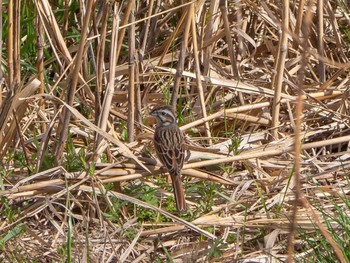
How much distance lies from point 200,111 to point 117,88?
61cm

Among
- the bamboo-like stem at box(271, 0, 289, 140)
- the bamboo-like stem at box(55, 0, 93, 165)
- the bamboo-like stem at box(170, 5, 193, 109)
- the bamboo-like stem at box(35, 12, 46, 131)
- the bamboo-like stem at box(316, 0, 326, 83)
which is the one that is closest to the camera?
the bamboo-like stem at box(55, 0, 93, 165)

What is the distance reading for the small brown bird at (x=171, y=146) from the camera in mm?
4102

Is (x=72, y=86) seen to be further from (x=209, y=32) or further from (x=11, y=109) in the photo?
(x=209, y=32)

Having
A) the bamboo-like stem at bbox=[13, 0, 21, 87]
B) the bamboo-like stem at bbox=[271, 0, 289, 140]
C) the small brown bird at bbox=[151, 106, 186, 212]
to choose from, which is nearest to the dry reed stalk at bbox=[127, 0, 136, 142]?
the small brown bird at bbox=[151, 106, 186, 212]

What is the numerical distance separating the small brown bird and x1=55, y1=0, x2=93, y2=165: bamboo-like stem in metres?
0.55

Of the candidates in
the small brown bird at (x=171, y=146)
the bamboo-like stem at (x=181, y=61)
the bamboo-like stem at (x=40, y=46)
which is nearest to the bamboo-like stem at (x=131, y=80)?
the small brown bird at (x=171, y=146)

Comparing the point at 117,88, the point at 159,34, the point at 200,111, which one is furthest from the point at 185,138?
the point at 159,34

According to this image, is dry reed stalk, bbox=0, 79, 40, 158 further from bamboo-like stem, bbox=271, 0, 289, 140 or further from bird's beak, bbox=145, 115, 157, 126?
bamboo-like stem, bbox=271, 0, 289, 140

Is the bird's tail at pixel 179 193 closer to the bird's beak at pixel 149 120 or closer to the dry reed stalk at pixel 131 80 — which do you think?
the dry reed stalk at pixel 131 80

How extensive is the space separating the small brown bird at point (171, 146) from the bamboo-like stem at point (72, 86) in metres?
0.55

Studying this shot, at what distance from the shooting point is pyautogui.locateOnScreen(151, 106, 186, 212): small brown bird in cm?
410

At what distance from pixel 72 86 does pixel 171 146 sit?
631 mm

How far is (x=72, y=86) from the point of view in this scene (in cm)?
396

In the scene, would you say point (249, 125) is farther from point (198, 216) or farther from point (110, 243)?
point (110, 243)
